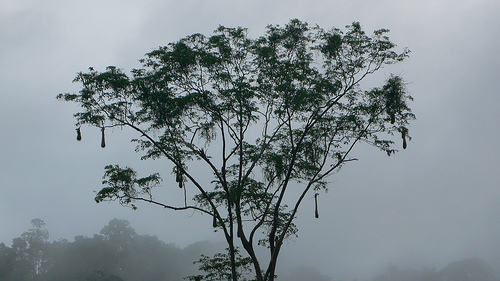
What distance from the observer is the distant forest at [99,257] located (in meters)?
64.6

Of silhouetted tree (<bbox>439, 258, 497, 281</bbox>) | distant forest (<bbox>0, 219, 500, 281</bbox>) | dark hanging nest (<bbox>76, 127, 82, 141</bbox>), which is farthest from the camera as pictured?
silhouetted tree (<bbox>439, 258, 497, 281</bbox>)

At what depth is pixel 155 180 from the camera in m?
18.0

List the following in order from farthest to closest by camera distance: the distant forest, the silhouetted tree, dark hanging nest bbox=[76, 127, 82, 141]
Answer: the silhouetted tree < the distant forest < dark hanging nest bbox=[76, 127, 82, 141]

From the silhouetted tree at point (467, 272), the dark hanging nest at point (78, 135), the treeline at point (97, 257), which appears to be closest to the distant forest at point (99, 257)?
the treeline at point (97, 257)

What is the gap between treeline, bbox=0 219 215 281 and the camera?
2574 inches

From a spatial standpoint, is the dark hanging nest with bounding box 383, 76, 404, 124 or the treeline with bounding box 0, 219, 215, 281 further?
the treeline with bounding box 0, 219, 215, 281

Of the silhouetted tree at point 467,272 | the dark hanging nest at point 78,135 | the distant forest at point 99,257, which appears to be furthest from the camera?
the silhouetted tree at point 467,272

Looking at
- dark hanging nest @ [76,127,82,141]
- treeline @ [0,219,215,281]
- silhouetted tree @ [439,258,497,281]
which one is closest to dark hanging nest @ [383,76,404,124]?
dark hanging nest @ [76,127,82,141]

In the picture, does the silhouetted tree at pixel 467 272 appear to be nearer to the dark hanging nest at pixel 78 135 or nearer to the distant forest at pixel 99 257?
the distant forest at pixel 99 257

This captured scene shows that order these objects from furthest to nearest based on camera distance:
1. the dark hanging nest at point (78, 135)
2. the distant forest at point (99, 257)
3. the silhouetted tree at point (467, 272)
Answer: the silhouetted tree at point (467, 272) < the distant forest at point (99, 257) < the dark hanging nest at point (78, 135)

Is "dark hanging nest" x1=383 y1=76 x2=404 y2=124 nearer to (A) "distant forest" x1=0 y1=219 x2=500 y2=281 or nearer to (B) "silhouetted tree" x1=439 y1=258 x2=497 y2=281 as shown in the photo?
(A) "distant forest" x1=0 y1=219 x2=500 y2=281

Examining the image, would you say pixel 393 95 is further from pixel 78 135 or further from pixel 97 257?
pixel 97 257

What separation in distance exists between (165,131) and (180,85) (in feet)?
5.57

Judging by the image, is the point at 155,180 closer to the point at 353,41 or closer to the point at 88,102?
the point at 88,102
